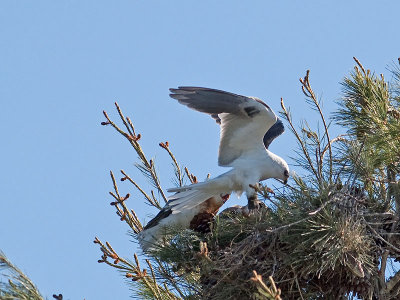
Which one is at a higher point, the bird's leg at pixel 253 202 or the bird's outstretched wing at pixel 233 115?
the bird's outstretched wing at pixel 233 115

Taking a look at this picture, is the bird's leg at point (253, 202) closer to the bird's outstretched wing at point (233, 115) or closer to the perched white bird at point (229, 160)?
the perched white bird at point (229, 160)

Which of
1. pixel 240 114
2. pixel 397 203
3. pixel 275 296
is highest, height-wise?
pixel 240 114

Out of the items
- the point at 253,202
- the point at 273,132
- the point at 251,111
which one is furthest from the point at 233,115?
the point at 253,202

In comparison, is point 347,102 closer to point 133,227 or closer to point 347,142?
point 347,142

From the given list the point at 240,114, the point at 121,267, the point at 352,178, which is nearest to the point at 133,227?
the point at 121,267

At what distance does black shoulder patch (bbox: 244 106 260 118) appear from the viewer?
289 inches

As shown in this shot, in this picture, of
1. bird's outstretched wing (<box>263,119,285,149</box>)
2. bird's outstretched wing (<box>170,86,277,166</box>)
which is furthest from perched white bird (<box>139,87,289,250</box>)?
bird's outstretched wing (<box>263,119,285,149</box>)

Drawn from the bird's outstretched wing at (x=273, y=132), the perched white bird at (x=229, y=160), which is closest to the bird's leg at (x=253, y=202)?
the perched white bird at (x=229, y=160)

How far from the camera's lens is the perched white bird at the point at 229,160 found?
281 inches

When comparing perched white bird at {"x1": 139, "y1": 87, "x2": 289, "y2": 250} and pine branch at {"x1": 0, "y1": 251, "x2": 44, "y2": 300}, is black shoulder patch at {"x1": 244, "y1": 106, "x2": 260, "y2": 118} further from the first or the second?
pine branch at {"x1": 0, "y1": 251, "x2": 44, "y2": 300}

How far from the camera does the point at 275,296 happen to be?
416 cm

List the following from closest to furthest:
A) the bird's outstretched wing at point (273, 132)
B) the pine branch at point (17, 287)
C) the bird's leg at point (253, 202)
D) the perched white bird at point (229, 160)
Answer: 1. the pine branch at point (17, 287)
2. the bird's leg at point (253, 202)
3. the perched white bird at point (229, 160)
4. the bird's outstretched wing at point (273, 132)

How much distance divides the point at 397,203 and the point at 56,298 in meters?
2.34

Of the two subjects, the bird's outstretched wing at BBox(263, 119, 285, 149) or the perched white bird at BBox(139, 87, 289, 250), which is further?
the bird's outstretched wing at BBox(263, 119, 285, 149)
